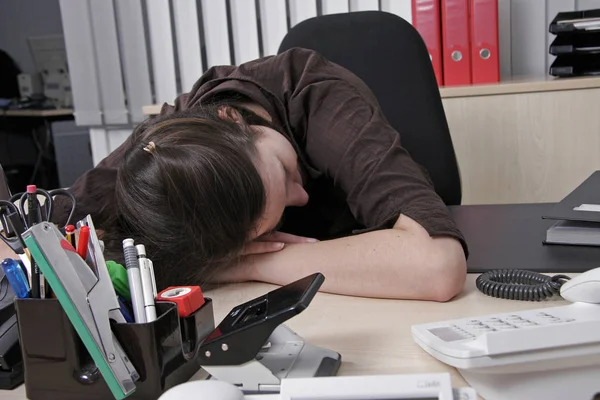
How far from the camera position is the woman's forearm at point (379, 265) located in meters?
0.74

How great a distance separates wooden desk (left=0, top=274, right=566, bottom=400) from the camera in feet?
1.89

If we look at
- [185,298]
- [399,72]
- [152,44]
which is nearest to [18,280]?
[185,298]

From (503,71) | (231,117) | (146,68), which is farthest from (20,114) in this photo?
(231,117)

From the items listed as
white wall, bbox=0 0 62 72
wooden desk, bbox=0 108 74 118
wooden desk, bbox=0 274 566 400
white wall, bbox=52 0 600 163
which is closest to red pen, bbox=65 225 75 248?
wooden desk, bbox=0 274 566 400

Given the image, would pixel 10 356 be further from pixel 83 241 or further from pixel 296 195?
pixel 296 195

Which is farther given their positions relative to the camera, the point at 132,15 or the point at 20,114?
the point at 20,114

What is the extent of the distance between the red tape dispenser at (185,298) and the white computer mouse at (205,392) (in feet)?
0.48

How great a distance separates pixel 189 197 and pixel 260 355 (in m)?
0.27

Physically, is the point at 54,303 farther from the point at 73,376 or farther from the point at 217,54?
the point at 217,54

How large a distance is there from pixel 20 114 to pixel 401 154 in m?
2.84

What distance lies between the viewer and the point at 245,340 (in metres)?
0.54

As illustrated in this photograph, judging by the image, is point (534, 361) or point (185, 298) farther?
point (185, 298)

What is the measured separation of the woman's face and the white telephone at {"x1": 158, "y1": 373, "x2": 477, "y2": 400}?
1.34ft

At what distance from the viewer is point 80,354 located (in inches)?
21.9
